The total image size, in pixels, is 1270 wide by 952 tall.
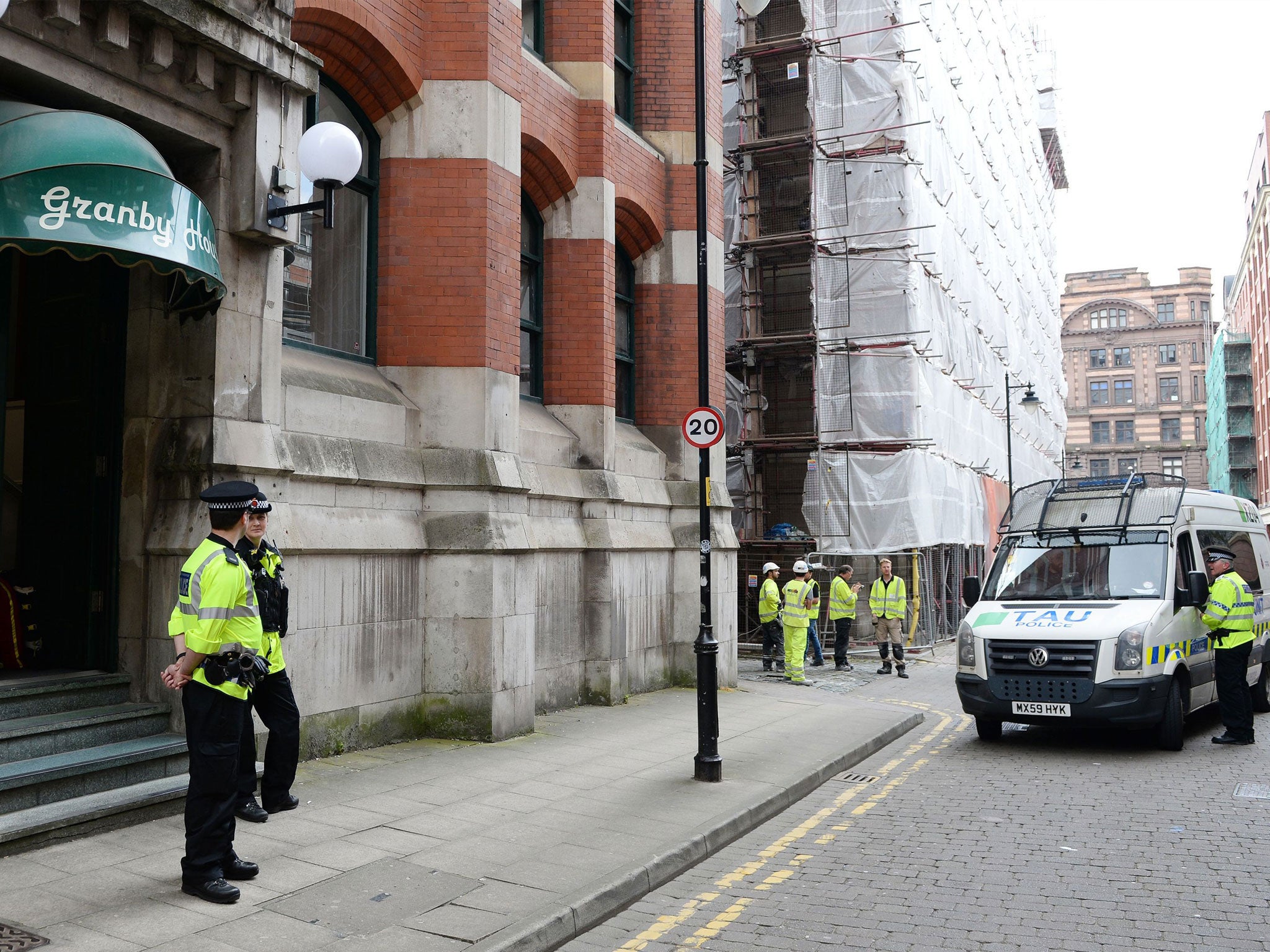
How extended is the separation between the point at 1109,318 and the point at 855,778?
90.2m

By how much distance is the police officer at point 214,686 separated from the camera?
5297 mm

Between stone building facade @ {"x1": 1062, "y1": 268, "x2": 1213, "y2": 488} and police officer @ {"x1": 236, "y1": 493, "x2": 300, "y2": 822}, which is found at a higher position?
stone building facade @ {"x1": 1062, "y1": 268, "x2": 1213, "y2": 488}

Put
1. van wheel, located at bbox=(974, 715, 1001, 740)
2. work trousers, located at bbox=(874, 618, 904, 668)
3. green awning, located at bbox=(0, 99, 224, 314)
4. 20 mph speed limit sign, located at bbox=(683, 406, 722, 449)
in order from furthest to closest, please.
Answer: work trousers, located at bbox=(874, 618, 904, 668) → van wheel, located at bbox=(974, 715, 1001, 740) → 20 mph speed limit sign, located at bbox=(683, 406, 722, 449) → green awning, located at bbox=(0, 99, 224, 314)

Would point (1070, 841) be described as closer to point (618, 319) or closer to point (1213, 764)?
point (1213, 764)

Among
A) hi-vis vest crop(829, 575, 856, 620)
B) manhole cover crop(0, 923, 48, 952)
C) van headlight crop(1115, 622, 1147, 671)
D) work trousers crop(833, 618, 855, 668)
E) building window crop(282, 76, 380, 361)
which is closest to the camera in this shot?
manhole cover crop(0, 923, 48, 952)

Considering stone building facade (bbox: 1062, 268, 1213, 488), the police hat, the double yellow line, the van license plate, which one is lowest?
the double yellow line

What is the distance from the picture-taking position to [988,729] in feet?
37.1

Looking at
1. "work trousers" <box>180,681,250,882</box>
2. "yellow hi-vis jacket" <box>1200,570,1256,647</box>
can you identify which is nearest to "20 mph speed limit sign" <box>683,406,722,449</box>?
"work trousers" <box>180,681,250,882</box>

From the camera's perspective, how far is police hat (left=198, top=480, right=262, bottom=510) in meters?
5.58

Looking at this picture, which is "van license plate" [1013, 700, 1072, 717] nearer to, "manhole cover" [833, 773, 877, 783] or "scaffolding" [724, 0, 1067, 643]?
"manhole cover" [833, 773, 877, 783]

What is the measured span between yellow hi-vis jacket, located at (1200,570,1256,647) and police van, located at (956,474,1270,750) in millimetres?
165

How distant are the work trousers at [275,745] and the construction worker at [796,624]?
34.7ft

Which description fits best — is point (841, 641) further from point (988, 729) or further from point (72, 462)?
point (72, 462)

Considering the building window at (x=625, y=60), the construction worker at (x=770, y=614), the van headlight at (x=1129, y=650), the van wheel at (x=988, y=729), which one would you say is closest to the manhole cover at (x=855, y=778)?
the van wheel at (x=988, y=729)
